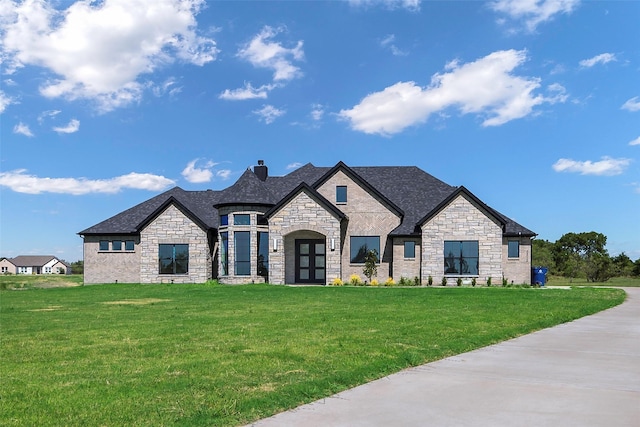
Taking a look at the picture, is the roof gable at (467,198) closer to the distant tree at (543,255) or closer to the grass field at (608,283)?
the grass field at (608,283)

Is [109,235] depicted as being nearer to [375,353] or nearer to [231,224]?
[231,224]

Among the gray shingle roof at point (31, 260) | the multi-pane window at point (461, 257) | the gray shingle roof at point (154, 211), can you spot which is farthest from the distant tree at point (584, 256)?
the gray shingle roof at point (31, 260)

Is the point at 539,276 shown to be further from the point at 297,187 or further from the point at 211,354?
the point at 211,354

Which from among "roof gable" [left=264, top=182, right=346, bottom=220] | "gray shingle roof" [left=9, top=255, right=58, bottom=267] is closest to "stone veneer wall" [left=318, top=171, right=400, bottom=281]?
"roof gable" [left=264, top=182, right=346, bottom=220]

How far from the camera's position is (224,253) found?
35.4 meters

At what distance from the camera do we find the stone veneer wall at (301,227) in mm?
34312

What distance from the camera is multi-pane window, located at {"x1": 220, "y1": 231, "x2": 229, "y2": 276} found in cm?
3506

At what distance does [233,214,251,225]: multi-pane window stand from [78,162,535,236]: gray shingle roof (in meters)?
0.88

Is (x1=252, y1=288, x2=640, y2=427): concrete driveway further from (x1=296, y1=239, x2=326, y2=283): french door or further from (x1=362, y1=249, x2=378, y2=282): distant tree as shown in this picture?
(x1=296, y1=239, x2=326, y2=283): french door

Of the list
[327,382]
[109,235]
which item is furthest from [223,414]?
[109,235]

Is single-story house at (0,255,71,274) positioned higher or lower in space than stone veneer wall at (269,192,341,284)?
lower

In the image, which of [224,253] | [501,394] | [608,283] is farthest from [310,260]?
[501,394]

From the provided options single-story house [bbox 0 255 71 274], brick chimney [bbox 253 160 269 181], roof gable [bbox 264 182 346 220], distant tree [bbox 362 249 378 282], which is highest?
brick chimney [bbox 253 160 269 181]

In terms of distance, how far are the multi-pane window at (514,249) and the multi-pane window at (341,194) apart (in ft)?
34.6
